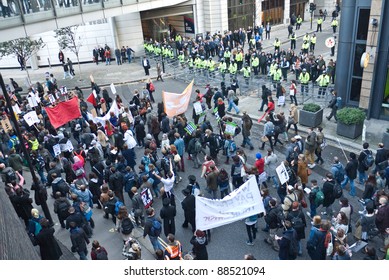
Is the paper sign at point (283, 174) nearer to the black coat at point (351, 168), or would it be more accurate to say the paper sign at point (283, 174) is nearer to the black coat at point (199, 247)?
the black coat at point (351, 168)

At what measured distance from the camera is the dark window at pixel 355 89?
1775cm

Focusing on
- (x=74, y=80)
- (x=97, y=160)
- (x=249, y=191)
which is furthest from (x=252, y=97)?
(x=74, y=80)

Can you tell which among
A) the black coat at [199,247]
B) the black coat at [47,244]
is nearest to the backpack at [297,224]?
the black coat at [199,247]

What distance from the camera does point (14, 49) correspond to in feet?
86.6

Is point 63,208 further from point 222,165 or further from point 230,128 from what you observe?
point 230,128

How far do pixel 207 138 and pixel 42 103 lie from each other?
1049 centimetres

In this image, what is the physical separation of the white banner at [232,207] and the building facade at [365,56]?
9.81 metres

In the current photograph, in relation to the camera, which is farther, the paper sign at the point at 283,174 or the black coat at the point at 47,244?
the paper sign at the point at 283,174

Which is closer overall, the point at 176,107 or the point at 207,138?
the point at 207,138

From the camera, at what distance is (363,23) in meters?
16.9

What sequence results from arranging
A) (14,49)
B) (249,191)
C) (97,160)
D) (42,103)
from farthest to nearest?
(14,49) < (42,103) < (97,160) < (249,191)

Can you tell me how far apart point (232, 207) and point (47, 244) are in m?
4.57

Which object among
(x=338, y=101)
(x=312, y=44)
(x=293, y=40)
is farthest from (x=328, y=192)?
(x=293, y=40)

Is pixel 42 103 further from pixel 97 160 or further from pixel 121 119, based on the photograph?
pixel 97 160
